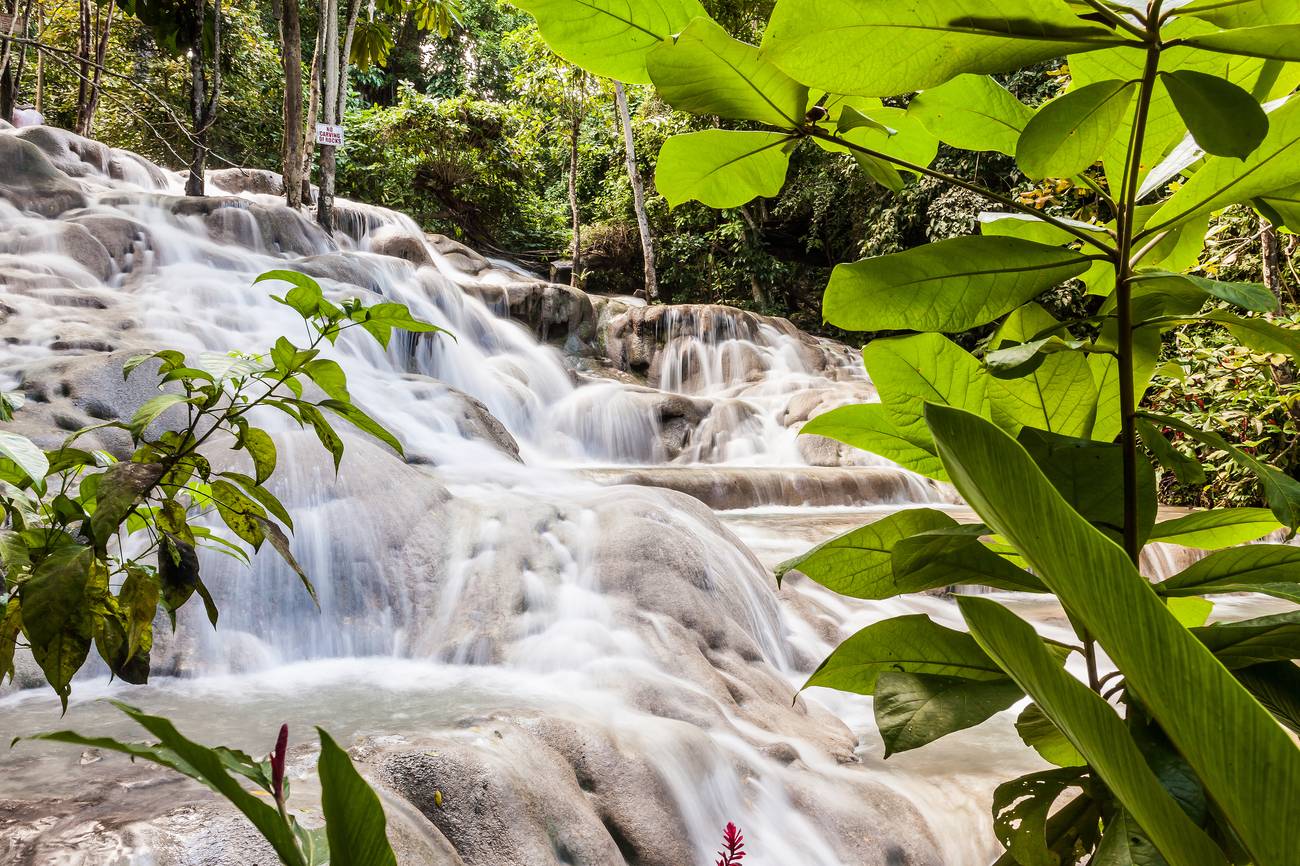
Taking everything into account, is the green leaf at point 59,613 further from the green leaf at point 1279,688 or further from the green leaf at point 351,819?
the green leaf at point 1279,688

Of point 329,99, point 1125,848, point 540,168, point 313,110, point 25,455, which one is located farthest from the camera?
point 540,168

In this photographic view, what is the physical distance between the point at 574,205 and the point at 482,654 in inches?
575

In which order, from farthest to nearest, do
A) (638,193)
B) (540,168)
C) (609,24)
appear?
(540,168) < (638,193) < (609,24)

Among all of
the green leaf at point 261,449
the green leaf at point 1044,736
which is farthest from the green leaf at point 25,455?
the green leaf at point 1044,736

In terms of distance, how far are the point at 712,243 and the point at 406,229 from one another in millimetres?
7257

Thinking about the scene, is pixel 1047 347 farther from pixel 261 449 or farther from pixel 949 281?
pixel 261 449

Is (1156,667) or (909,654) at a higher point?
(1156,667)

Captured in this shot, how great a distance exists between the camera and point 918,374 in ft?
2.68

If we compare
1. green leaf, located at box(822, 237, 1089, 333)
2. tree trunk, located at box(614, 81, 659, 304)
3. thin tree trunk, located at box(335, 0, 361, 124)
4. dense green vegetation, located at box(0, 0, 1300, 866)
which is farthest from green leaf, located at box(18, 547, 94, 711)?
tree trunk, located at box(614, 81, 659, 304)

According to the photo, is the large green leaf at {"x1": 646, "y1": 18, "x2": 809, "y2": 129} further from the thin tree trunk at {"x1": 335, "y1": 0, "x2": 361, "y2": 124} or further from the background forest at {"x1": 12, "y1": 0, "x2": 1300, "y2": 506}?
the background forest at {"x1": 12, "y1": 0, "x2": 1300, "y2": 506}

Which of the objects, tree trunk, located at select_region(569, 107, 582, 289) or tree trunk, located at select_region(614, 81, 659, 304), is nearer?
tree trunk, located at select_region(614, 81, 659, 304)

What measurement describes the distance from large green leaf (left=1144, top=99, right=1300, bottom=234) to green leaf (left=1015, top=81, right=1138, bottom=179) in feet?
0.30

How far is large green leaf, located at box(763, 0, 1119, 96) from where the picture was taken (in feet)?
1.82

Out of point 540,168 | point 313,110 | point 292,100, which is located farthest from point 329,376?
point 540,168
